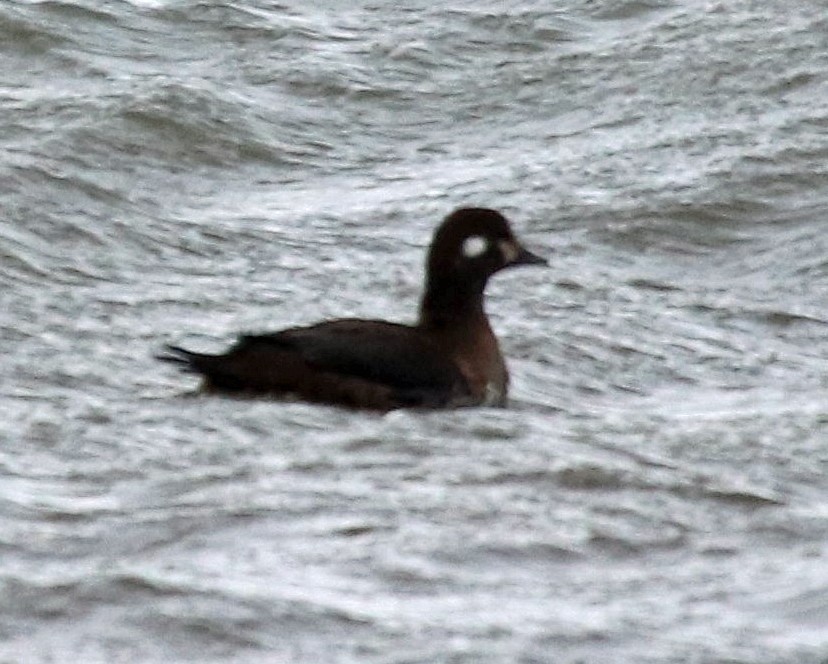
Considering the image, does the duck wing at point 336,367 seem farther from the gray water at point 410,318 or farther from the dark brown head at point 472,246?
the dark brown head at point 472,246

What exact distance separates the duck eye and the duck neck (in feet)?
0.35

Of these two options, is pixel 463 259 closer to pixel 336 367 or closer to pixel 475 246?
pixel 475 246

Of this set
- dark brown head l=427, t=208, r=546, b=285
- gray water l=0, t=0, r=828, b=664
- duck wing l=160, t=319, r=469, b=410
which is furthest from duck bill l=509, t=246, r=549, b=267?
duck wing l=160, t=319, r=469, b=410

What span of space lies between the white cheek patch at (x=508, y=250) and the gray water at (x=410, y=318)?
1.65 feet

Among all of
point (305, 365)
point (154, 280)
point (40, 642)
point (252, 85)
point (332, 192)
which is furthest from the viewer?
point (252, 85)

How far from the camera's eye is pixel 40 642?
8461 millimetres

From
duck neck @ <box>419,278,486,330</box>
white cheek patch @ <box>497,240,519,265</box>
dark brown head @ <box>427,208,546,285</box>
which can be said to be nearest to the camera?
duck neck @ <box>419,278,486,330</box>

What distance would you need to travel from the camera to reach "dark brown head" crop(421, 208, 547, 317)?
1165 centimetres

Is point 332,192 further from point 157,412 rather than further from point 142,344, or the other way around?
point 157,412

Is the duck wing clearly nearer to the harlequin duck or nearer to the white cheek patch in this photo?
the harlequin duck

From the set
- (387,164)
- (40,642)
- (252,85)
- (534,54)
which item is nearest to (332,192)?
(387,164)

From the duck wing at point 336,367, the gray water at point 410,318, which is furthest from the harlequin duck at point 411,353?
the gray water at point 410,318

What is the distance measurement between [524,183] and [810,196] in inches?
56.8

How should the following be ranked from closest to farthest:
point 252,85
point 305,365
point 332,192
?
point 305,365 → point 332,192 → point 252,85
